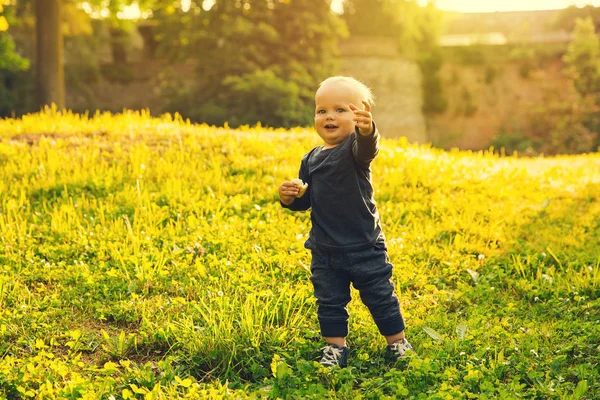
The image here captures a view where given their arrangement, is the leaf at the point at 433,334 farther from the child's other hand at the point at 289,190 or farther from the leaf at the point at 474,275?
the child's other hand at the point at 289,190

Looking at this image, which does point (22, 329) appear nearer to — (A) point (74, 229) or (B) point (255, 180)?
(A) point (74, 229)

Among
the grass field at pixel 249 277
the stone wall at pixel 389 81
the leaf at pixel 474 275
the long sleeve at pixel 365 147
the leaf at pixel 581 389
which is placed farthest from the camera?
the stone wall at pixel 389 81

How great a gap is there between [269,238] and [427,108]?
2596cm

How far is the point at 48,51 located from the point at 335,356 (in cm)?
1489

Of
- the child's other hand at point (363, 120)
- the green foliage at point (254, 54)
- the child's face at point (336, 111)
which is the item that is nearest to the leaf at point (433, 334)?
the child's face at point (336, 111)

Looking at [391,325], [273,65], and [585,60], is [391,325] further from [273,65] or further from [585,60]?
[585,60]

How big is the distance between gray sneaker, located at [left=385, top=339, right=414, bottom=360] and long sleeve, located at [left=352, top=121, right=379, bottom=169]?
3.64 feet

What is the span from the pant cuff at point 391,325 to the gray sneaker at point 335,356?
248 mm

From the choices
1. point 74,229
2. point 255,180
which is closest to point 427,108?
point 255,180

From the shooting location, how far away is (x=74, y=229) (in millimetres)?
5633

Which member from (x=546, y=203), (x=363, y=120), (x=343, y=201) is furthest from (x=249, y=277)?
(x=546, y=203)

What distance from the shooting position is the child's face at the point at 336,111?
3.67m

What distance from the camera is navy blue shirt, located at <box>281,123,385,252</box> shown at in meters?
3.70

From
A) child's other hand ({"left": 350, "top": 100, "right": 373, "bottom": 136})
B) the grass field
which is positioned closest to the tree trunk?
the grass field
